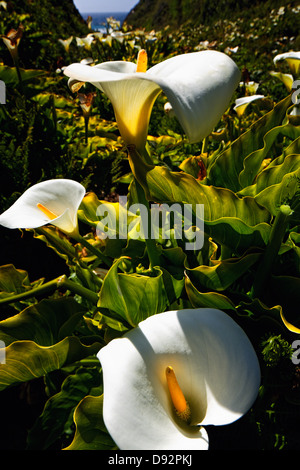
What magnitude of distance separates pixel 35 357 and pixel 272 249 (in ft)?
1.55

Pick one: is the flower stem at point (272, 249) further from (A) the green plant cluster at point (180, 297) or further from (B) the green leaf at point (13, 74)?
(B) the green leaf at point (13, 74)

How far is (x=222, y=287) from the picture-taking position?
725 millimetres

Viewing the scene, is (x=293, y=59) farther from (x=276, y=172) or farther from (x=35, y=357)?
(x=35, y=357)

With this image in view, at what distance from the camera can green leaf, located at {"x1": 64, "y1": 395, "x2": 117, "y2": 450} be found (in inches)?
25.2

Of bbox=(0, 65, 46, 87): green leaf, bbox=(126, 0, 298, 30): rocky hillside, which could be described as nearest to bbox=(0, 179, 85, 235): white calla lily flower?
bbox=(0, 65, 46, 87): green leaf

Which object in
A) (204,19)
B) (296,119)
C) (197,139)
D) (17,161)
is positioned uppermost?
(204,19)

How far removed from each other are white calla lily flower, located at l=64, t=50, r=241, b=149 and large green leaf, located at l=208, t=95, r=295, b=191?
35 centimetres

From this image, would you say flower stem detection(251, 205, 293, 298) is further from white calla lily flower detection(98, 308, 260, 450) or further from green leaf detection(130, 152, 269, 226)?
white calla lily flower detection(98, 308, 260, 450)

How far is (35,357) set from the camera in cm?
67

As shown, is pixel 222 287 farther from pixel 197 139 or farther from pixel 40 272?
pixel 40 272

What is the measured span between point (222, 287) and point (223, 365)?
0.68ft

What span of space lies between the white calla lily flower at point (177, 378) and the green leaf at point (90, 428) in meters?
0.16
